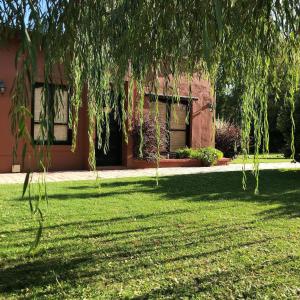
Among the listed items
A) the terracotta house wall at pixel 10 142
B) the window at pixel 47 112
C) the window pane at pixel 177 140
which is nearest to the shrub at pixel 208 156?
the window pane at pixel 177 140

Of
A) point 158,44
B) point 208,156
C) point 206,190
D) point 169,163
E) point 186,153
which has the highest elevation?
point 158,44

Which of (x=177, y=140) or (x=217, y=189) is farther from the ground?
(x=177, y=140)

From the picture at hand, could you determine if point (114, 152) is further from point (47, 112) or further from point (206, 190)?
point (47, 112)

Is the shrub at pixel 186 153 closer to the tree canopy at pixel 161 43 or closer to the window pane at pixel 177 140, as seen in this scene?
the window pane at pixel 177 140

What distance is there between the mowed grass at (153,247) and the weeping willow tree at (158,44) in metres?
1.29

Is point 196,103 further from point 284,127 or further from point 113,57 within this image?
point 113,57

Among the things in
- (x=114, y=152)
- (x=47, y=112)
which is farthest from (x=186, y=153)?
(x=47, y=112)

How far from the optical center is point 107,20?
2842 millimetres

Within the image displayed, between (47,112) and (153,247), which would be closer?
(47,112)

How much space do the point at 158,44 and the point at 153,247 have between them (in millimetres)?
2581

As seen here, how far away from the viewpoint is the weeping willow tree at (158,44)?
2.51 metres

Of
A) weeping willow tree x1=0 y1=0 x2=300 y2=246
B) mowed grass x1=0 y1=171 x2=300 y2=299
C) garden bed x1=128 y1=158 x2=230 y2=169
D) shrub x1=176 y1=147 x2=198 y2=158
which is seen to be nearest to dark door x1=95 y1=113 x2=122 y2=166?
garden bed x1=128 y1=158 x2=230 y2=169

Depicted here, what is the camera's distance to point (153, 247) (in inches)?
190

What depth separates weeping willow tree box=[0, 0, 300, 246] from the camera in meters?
2.51
